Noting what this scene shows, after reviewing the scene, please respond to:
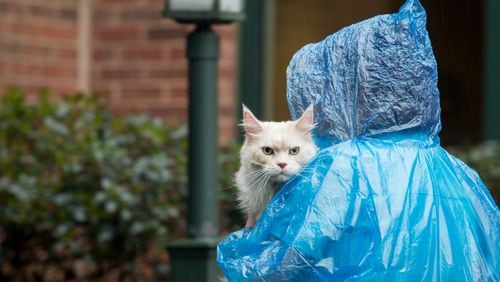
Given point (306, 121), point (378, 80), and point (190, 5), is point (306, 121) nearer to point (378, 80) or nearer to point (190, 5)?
point (378, 80)

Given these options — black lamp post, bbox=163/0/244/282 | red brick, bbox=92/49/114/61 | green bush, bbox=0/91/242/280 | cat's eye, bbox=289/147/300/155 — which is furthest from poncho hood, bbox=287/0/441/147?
red brick, bbox=92/49/114/61

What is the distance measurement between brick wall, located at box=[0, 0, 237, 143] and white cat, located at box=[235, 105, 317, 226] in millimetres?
4964

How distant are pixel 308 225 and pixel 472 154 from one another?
4.81 meters

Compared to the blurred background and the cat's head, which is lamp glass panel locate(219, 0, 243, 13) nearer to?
the blurred background

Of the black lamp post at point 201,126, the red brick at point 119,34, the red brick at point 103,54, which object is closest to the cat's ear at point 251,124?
the black lamp post at point 201,126

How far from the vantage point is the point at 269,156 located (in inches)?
136

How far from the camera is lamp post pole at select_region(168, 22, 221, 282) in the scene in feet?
19.3

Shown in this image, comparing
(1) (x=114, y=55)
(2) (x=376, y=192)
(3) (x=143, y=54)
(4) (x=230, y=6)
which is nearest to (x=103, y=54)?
(1) (x=114, y=55)

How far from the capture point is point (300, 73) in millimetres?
3449

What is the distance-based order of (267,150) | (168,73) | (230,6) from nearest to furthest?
(267,150)
(230,6)
(168,73)

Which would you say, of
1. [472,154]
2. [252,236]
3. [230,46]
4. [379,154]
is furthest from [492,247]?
[230,46]

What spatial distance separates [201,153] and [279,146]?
8.44 feet

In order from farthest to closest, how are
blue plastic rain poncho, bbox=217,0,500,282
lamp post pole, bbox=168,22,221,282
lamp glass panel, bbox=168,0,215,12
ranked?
lamp glass panel, bbox=168,0,215,12, lamp post pole, bbox=168,22,221,282, blue plastic rain poncho, bbox=217,0,500,282

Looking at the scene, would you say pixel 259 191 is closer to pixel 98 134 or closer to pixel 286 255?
pixel 286 255
